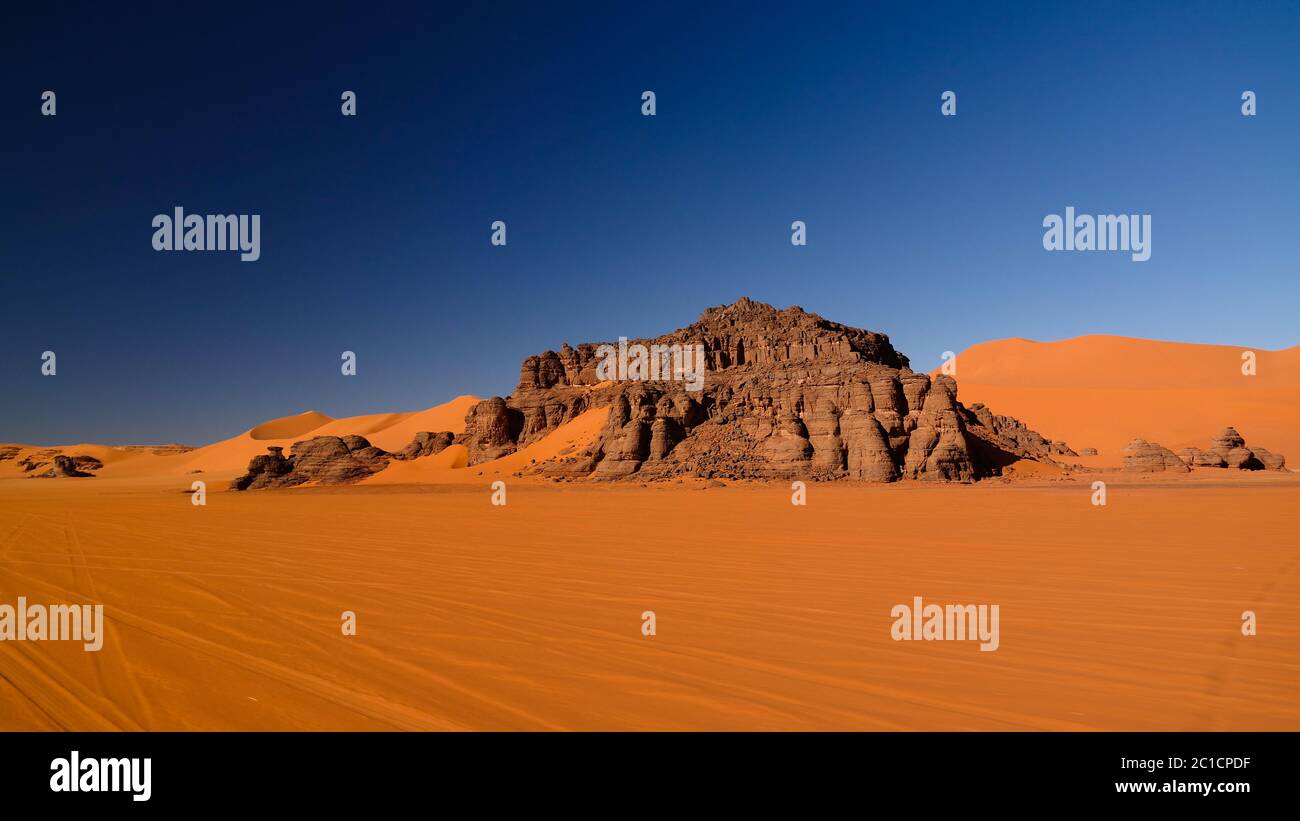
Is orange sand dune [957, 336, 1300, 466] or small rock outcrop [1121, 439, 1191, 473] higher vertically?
orange sand dune [957, 336, 1300, 466]

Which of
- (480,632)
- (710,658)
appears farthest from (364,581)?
(710,658)

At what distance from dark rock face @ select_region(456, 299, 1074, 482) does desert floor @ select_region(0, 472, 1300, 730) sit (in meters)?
17.6

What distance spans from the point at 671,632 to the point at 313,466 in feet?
157

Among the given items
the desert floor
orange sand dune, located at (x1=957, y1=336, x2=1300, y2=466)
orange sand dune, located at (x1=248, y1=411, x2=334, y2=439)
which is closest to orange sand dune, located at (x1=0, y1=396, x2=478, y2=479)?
orange sand dune, located at (x1=248, y1=411, x2=334, y2=439)

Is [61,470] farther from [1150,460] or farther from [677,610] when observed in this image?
[1150,460]

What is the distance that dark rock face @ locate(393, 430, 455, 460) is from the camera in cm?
5576

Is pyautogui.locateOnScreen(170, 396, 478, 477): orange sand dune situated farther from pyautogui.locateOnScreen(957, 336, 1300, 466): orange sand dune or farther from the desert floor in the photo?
the desert floor

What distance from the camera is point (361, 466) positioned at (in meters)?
47.4

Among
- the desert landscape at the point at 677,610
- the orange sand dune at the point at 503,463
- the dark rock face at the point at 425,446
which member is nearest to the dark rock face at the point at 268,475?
the orange sand dune at the point at 503,463

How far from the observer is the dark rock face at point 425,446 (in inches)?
2195

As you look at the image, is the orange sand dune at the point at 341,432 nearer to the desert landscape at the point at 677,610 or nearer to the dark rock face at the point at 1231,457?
the desert landscape at the point at 677,610

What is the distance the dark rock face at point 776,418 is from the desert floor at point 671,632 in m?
17.6

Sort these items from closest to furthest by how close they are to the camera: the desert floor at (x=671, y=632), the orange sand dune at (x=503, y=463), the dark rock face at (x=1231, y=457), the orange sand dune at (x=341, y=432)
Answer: the desert floor at (x=671, y=632) < the dark rock face at (x=1231, y=457) < the orange sand dune at (x=503, y=463) < the orange sand dune at (x=341, y=432)
